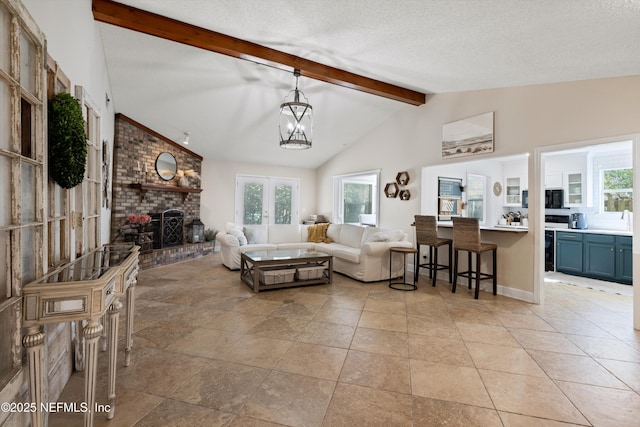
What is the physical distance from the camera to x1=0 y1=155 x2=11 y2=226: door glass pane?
134cm

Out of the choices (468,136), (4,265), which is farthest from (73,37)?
(468,136)

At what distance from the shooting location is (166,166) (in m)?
6.68

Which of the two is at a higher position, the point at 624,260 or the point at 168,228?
the point at 168,228

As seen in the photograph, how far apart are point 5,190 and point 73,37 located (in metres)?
1.73

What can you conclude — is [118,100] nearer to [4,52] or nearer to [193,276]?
[193,276]

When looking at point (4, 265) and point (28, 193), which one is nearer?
point (4, 265)

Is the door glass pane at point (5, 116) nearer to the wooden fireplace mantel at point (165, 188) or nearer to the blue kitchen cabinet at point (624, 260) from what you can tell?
the wooden fireplace mantel at point (165, 188)

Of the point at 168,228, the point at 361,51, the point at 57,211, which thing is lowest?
Result: the point at 168,228

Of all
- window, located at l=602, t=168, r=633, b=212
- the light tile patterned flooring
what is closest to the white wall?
the light tile patterned flooring

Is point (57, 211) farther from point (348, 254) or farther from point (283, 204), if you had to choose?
point (283, 204)

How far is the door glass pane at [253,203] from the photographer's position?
26.9ft

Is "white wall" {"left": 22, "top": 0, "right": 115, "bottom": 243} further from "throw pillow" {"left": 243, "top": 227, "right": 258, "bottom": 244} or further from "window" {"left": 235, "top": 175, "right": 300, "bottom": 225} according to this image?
"window" {"left": 235, "top": 175, "right": 300, "bottom": 225}

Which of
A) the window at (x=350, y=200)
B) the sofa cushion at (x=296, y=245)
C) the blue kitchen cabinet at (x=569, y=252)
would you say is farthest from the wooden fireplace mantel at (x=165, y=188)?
the blue kitchen cabinet at (x=569, y=252)

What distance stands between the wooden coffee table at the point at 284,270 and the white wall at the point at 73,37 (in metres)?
2.78
